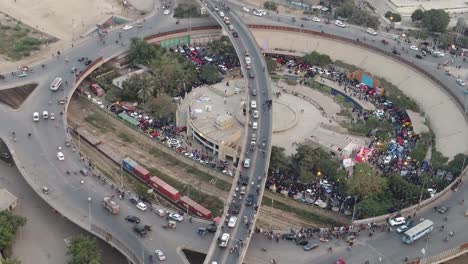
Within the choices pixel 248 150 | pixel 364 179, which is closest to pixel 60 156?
pixel 248 150

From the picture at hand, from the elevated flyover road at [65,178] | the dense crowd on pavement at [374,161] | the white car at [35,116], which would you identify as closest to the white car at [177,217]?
the elevated flyover road at [65,178]

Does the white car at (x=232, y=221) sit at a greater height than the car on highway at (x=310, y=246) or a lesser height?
greater

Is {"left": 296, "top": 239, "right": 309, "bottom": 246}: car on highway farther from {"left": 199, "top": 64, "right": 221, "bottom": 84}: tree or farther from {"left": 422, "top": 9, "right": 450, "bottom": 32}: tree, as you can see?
{"left": 422, "top": 9, "right": 450, "bottom": 32}: tree

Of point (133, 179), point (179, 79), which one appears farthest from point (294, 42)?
point (133, 179)

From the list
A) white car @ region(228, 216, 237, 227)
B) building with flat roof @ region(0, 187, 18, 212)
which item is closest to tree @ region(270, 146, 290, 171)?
white car @ region(228, 216, 237, 227)

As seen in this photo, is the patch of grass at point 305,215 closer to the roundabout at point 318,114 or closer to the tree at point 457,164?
the roundabout at point 318,114
